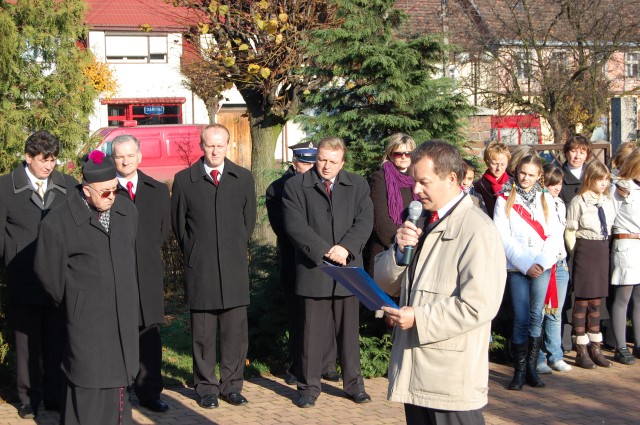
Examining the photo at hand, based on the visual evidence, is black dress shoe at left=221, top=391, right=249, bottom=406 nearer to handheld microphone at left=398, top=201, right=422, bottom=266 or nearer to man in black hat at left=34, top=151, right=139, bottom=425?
man in black hat at left=34, top=151, right=139, bottom=425

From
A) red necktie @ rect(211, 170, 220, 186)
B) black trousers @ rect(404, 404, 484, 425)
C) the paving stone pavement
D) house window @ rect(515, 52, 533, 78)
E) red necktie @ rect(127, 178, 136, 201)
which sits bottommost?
the paving stone pavement

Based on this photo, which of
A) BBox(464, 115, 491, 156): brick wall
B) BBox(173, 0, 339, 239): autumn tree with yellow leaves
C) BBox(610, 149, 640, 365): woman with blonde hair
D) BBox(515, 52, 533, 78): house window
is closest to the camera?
BBox(610, 149, 640, 365): woman with blonde hair

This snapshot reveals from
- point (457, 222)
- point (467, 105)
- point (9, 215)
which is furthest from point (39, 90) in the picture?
point (457, 222)

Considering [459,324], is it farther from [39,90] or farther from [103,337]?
[39,90]

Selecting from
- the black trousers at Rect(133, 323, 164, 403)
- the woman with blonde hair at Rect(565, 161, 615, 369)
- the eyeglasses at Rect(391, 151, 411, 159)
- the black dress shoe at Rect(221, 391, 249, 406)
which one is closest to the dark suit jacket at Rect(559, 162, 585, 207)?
the woman with blonde hair at Rect(565, 161, 615, 369)

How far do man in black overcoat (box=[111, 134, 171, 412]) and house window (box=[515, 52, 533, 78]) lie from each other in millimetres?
15539

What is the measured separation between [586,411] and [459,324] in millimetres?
3675

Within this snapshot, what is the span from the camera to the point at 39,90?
823 centimetres

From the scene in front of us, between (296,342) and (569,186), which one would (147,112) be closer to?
(569,186)

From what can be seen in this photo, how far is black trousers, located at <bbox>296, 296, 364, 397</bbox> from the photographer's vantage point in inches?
294

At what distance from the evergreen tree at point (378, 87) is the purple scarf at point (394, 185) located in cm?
91

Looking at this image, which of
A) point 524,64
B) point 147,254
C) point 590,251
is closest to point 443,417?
point 147,254

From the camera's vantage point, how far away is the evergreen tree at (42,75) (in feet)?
26.2

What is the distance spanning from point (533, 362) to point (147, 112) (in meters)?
38.9
